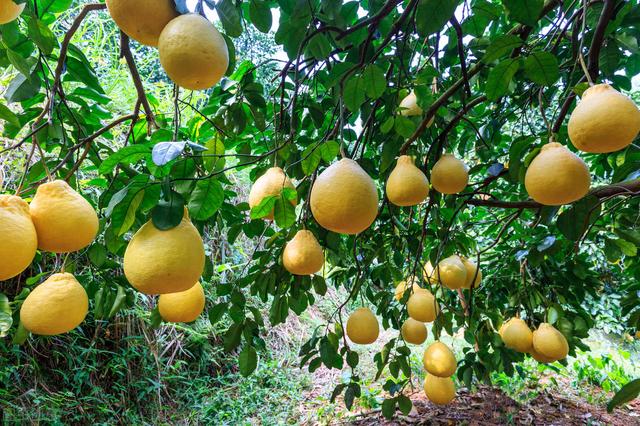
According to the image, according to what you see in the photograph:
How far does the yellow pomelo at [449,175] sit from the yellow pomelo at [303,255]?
0.38 meters

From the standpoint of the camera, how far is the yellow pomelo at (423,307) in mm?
1297

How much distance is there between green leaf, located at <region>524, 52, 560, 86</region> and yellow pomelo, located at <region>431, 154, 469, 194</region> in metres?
0.29

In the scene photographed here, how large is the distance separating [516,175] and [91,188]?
2.61 m

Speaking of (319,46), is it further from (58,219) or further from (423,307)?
(423,307)

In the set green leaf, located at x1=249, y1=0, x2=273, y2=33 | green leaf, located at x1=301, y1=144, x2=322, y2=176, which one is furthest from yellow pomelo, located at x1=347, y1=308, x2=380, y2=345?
green leaf, located at x1=249, y1=0, x2=273, y2=33

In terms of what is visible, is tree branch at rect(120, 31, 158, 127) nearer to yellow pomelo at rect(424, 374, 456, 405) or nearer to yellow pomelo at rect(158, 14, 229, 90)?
yellow pomelo at rect(158, 14, 229, 90)

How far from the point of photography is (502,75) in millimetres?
778

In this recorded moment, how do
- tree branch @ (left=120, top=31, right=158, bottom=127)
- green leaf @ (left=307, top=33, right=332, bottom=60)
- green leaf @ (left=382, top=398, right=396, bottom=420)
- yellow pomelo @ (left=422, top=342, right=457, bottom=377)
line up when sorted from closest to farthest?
tree branch @ (left=120, top=31, right=158, bottom=127), green leaf @ (left=307, top=33, right=332, bottom=60), yellow pomelo @ (left=422, top=342, right=457, bottom=377), green leaf @ (left=382, top=398, right=396, bottom=420)

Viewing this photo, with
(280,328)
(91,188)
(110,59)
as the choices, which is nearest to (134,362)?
(91,188)

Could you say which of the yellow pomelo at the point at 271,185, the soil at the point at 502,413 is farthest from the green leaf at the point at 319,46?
the soil at the point at 502,413

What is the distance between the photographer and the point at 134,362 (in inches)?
111

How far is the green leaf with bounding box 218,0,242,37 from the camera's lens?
62 cm

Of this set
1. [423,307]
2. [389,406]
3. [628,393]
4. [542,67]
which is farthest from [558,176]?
[389,406]

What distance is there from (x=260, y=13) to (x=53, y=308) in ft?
2.31
